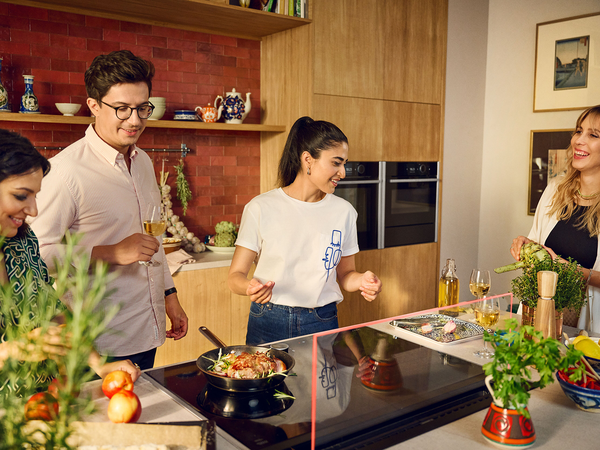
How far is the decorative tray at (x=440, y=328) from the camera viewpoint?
1.70 meters

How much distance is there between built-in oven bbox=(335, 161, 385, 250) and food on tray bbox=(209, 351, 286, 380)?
2450 mm

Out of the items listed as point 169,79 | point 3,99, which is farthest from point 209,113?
point 3,99

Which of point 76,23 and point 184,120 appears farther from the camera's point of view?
point 184,120

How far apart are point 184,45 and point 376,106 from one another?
141cm

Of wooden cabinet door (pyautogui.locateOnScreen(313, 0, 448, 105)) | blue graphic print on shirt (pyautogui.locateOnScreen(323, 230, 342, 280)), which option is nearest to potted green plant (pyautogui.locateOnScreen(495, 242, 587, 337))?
blue graphic print on shirt (pyautogui.locateOnScreen(323, 230, 342, 280))

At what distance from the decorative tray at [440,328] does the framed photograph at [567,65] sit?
3.00 meters

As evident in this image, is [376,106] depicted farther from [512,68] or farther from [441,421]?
[441,421]

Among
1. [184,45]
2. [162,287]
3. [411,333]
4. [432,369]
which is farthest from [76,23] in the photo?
[432,369]

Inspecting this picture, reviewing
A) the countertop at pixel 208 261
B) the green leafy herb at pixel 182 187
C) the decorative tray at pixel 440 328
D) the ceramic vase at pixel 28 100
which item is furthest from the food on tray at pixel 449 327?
the ceramic vase at pixel 28 100

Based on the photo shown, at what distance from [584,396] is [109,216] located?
1.49 meters

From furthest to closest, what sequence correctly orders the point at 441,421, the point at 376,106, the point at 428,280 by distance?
the point at 428,280 → the point at 376,106 → the point at 441,421

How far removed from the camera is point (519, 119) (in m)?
4.45

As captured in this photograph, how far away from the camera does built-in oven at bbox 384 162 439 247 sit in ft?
13.3

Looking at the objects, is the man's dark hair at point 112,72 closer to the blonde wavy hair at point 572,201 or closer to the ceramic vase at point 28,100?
the ceramic vase at point 28,100
